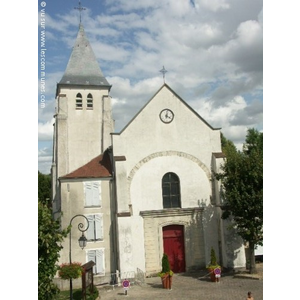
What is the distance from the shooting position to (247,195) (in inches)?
574

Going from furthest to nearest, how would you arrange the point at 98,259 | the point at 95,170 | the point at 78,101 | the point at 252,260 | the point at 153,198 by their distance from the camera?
the point at 78,101, the point at 95,170, the point at 153,198, the point at 98,259, the point at 252,260

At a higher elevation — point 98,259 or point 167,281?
point 98,259

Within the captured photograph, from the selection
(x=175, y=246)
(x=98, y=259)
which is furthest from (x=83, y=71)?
(x=175, y=246)

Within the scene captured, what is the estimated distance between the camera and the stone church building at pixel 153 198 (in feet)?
52.3

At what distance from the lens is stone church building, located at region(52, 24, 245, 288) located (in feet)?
52.3

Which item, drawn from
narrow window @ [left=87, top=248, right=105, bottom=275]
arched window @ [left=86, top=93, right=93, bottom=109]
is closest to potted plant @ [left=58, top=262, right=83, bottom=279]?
narrow window @ [left=87, top=248, right=105, bottom=275]

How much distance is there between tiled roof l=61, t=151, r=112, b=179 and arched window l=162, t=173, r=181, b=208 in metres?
2.65

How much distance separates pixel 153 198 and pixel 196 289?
4.50 m

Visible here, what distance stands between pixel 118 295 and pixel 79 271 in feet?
8.34

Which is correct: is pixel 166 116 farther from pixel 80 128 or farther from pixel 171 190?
pixel 80 128

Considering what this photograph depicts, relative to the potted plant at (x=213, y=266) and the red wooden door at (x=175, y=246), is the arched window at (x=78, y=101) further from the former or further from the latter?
the potted plant at (x=213, y=266)

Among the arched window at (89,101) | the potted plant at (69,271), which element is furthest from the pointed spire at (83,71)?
the potted plant at (69,271)
